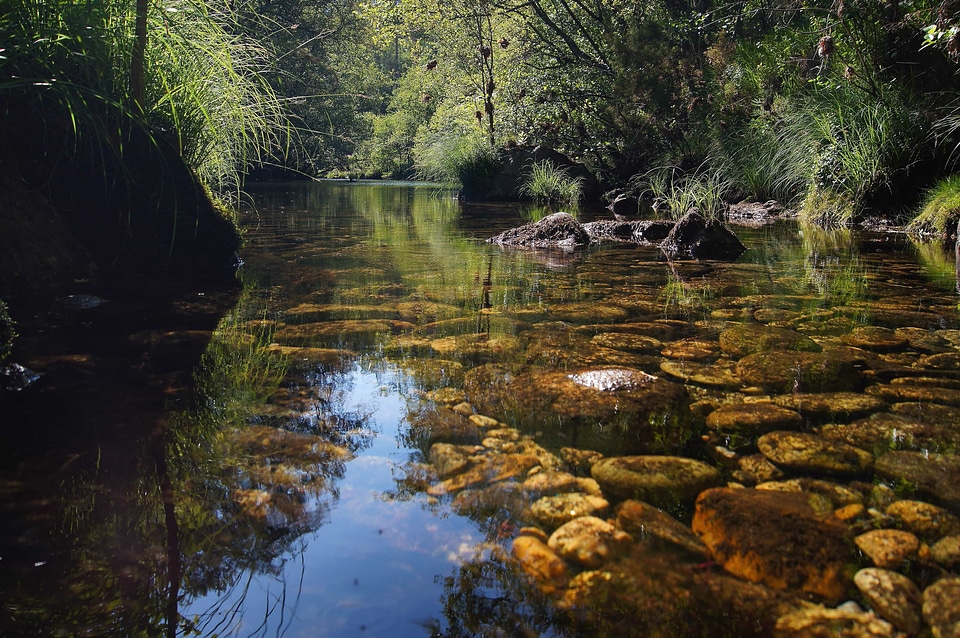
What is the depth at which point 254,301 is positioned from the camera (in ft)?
12.2

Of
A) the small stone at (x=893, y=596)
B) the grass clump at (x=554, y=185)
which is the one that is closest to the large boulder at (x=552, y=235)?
the small stone at (x=893, y=596)

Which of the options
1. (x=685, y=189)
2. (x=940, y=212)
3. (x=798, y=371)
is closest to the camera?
(x=798, y=371)

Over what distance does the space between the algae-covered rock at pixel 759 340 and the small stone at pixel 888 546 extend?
4.27 ft

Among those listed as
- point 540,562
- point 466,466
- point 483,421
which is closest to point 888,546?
point 540,562

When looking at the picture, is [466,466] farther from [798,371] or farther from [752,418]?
[798,371]

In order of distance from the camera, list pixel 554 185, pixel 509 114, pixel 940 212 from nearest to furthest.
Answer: pixel 940 212
pixel 554 185
pixel 509 114

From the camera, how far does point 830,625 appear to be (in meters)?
1.15

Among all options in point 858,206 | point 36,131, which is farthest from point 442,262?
point 858,206

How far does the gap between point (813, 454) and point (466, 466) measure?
93cm

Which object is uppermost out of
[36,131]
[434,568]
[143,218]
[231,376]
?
[36,131]

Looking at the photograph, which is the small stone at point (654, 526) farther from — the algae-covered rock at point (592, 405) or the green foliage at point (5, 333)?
the green foliage at point (5, 333)

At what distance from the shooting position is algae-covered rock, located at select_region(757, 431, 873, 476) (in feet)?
5.62

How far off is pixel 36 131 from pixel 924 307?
4883 mm

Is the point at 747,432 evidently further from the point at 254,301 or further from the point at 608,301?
the point at 254,301
